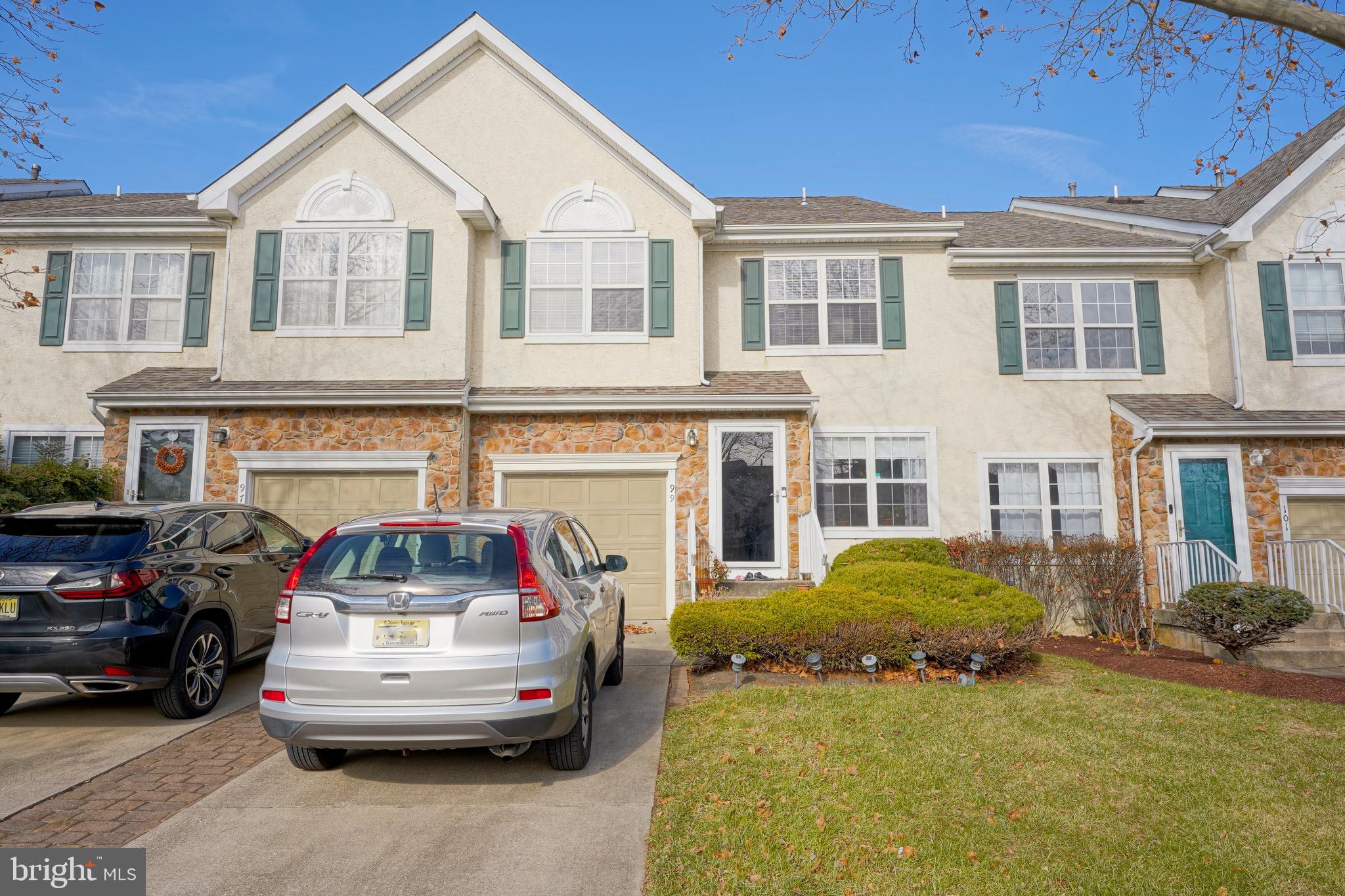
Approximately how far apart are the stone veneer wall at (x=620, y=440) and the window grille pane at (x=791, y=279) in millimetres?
2358

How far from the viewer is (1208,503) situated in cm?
1224

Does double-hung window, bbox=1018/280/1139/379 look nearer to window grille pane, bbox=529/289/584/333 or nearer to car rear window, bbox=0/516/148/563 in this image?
window grille pane, bbox=529/289/584/333

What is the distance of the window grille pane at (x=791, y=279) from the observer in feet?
43.4

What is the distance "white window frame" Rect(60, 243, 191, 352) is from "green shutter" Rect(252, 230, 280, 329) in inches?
69.5

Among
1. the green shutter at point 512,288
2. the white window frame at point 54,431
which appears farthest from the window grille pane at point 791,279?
the white window frame at point 54,431

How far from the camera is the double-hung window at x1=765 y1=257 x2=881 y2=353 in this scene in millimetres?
13141

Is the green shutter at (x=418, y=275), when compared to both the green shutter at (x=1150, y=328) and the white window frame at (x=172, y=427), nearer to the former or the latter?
the white window frame at (x=172, y=427)

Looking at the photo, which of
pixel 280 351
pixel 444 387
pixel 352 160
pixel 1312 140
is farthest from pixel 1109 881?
pixel 1312 140

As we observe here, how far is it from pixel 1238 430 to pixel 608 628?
33.8 ft

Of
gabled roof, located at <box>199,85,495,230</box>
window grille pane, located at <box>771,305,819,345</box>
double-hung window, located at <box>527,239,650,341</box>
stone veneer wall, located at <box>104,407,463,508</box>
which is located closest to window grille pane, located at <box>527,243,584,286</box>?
double-hung window, located at <box>527,239,650,341</box>

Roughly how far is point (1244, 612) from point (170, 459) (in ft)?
45.9

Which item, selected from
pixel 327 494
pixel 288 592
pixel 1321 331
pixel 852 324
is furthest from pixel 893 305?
pixel 288 592

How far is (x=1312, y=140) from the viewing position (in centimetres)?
1343

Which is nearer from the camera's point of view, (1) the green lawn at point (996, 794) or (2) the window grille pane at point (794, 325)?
(1) the green lawn at point (996, 794)
